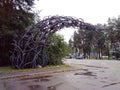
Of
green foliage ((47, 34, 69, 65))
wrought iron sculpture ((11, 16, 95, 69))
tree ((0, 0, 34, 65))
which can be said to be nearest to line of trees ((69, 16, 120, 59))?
green foliage ((47, 34, 69, 65))

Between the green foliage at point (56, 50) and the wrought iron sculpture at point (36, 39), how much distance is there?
2778 mm

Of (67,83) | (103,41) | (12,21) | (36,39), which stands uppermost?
(103,41)

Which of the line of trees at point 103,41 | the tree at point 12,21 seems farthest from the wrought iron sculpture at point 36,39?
the line of trees at point 103,41

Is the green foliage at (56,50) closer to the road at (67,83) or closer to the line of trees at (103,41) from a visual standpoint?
the road at (67,83)

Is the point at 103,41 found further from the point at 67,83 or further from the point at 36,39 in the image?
the point at 67,83

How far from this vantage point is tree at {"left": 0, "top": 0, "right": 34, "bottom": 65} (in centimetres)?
2330

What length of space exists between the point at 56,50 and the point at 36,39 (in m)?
4.49

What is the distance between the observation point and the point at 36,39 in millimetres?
23844

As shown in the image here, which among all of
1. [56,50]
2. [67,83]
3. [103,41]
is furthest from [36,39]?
[103,41]

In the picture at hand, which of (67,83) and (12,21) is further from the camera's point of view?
(12,21)

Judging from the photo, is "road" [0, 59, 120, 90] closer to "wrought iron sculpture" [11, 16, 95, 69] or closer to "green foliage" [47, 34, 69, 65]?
"wrought iron sculpture" [11, 16, 95, 69]

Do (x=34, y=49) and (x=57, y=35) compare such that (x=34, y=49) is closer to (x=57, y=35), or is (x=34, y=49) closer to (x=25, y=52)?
(x=25, y=52)

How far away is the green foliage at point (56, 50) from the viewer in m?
26.7

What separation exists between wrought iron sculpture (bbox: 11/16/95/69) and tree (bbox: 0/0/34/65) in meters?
1.82
